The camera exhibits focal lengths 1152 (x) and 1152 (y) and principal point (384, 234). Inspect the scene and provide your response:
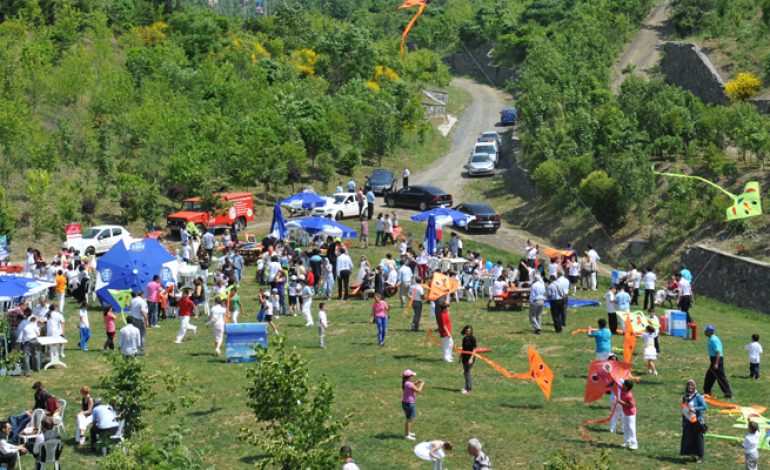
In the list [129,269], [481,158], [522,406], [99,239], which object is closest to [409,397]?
[522,406]

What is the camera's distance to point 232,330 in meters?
26.4

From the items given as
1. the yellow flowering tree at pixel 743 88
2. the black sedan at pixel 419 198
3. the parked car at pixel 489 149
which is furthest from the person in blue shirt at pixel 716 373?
the parked car at pixel 489 149

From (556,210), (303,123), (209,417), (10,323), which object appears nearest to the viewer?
(209,417)

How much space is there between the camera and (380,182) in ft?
179

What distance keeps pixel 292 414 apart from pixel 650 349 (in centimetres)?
1084

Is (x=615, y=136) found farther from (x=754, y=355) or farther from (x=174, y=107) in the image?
(x=754, y=355)

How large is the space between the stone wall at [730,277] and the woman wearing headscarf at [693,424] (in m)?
19.1

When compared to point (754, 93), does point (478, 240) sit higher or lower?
lower

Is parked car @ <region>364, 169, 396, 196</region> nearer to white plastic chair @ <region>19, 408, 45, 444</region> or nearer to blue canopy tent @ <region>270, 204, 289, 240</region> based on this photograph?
blue canopy tent @ <region>270, 204, 289, 240</region>

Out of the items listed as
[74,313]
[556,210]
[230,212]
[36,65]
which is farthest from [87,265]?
[36,65]

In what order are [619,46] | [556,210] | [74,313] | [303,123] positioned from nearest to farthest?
[74,313] < [556,210] < [303,123] < [619,46]

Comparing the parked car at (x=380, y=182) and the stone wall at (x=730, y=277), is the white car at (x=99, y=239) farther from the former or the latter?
the stone wall at (x=730, y=277)

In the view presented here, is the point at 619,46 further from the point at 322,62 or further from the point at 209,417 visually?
the point at 209,417

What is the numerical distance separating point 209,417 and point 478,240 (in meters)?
24.7
